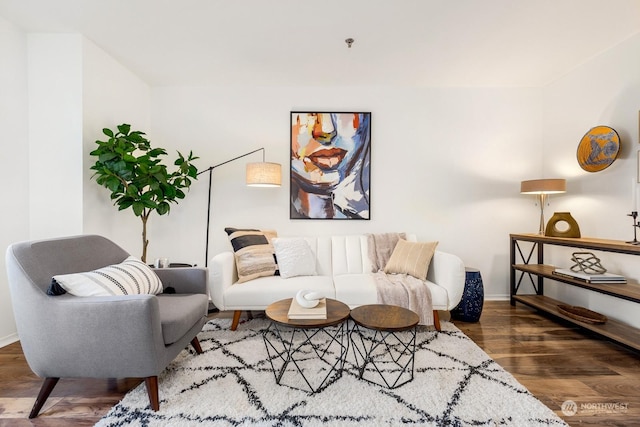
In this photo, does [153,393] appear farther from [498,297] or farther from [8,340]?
[498,297]

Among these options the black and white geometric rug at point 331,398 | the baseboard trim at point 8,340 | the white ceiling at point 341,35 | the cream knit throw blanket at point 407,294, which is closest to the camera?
the black and white geometric rug at point 331,398

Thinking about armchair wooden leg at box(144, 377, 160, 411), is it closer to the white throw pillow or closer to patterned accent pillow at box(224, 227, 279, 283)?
patterned accent pillow at box(224, 227, 279, 283)

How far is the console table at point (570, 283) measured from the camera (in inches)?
82.9

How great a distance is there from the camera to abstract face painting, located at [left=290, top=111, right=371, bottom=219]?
11.0 feet

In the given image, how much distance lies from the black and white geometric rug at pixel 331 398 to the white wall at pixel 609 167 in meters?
1.63

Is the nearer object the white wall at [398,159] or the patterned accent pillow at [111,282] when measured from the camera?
the patterned accent pillow at [111,282]

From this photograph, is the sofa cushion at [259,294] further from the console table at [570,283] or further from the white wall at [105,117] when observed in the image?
the console table at [570,283]

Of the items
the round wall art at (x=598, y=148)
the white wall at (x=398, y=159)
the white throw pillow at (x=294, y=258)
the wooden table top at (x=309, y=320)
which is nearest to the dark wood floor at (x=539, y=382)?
the wooden table top at (x=309, y=320)

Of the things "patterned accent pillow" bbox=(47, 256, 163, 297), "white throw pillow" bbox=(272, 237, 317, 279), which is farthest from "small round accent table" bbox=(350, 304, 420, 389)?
→ "patterned accent pillow" bbox=(47, 256, 163, 297)

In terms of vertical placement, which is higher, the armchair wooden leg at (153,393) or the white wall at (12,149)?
the white wall at (12,149)

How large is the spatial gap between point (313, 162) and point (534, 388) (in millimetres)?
2691

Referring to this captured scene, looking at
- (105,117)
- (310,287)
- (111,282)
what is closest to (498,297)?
(310,287)

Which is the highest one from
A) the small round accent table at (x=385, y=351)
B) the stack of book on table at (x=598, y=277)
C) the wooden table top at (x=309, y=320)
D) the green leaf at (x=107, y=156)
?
the green leaf at (x=107, y=156)

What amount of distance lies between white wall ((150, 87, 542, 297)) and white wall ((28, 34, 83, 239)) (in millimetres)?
950
